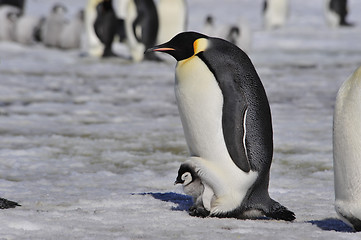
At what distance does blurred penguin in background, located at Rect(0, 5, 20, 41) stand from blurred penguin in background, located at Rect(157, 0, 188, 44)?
3978 millimetres

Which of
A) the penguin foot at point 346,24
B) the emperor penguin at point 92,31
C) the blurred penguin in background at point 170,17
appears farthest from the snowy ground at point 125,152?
the penguin foot at point 346,24

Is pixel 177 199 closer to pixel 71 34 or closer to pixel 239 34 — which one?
pixel 239 34

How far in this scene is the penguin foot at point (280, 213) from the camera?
10.8ft

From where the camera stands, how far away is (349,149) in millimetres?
3037

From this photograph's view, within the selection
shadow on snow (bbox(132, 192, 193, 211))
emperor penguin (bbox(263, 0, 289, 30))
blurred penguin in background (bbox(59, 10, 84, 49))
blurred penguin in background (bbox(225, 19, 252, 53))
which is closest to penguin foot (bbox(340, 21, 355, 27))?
emperor penguin (bbox(263, 0, 289, 30))

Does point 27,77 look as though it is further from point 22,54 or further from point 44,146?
point 44,146

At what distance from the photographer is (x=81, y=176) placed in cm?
456

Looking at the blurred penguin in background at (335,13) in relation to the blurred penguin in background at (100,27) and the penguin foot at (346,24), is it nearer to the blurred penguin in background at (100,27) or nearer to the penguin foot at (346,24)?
the penguin foot at (346,24)

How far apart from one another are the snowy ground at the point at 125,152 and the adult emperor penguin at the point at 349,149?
112 millimetres

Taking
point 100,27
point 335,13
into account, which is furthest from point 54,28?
point 335,13

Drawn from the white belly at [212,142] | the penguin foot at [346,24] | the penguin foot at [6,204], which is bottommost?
the penguin foot at [346,24]

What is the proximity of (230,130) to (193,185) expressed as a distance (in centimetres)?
30

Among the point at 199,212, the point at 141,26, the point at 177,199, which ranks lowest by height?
the point at 141,26

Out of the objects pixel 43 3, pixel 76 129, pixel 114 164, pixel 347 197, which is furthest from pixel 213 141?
pixel 43 3
